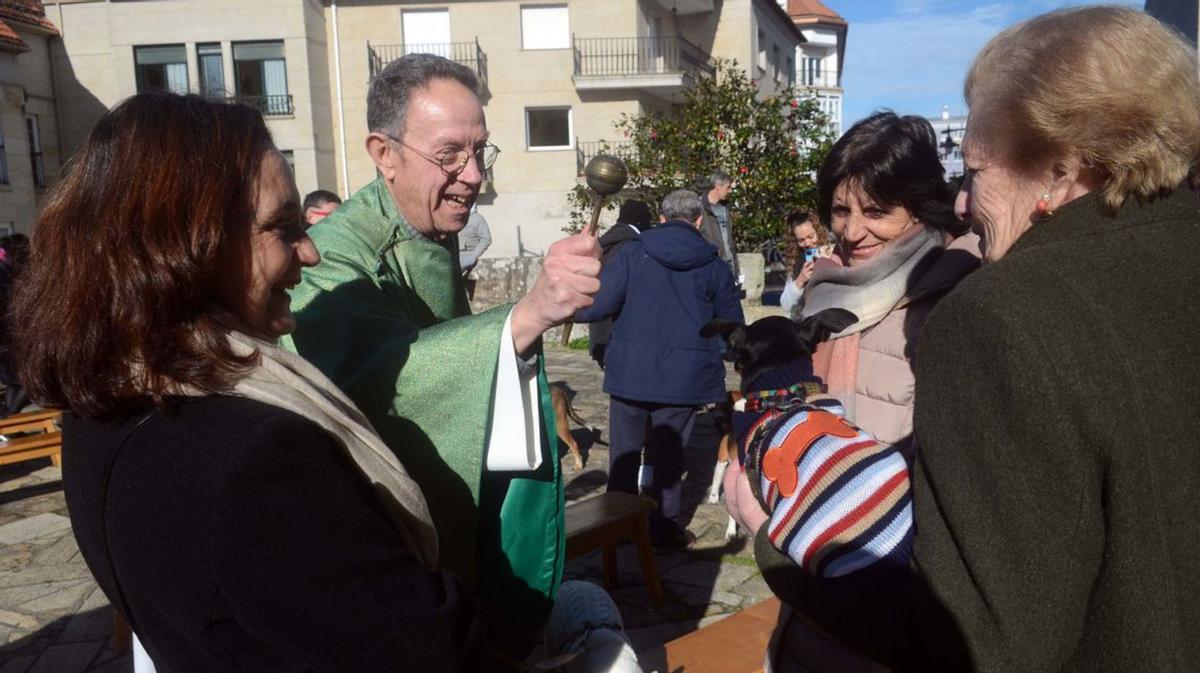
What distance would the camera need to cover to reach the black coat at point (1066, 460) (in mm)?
1162

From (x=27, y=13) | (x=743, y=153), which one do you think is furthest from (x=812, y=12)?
(x=743, y=153)

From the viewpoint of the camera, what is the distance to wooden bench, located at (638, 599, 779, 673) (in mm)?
2957

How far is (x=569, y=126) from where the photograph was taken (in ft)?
88.3

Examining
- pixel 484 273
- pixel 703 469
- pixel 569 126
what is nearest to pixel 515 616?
pixel 703 469

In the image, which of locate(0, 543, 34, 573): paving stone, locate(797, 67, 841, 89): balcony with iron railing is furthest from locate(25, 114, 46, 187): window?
locate(797, 67, 841, 89): balcony with iron railing

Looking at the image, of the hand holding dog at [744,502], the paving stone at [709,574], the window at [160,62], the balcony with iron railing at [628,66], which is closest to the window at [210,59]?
the window at [160,62]

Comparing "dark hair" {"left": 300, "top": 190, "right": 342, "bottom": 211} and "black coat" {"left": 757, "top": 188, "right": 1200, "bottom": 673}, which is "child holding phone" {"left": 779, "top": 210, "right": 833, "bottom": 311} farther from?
"black coat" {"left": 757, "top": 188, "right": 1200, "bottom": 673}

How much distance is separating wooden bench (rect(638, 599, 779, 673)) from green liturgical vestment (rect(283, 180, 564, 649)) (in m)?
1.12

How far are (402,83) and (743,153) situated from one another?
10934 millimetres

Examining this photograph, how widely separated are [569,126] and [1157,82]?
26.3 m

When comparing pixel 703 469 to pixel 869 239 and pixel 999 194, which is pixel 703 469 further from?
pixel 999 194

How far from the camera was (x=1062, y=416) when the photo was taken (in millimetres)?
1150

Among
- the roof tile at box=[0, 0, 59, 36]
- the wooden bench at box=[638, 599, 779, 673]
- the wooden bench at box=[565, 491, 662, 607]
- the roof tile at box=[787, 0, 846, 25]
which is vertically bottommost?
the wooden bench at box=[565, 491, 662, 607]

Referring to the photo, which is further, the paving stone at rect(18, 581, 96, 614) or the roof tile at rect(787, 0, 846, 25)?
the roof tile at rect(787, 0, 846, 25)
